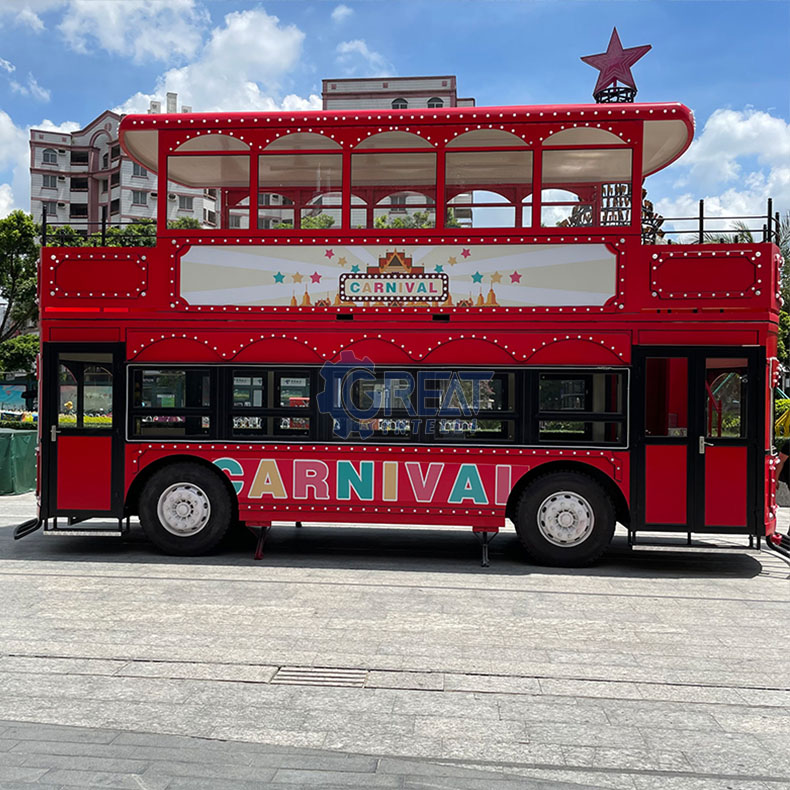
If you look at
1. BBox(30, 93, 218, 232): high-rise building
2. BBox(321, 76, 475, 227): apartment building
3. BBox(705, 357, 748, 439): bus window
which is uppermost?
BBox(321, 76, 475, 227): apartment building

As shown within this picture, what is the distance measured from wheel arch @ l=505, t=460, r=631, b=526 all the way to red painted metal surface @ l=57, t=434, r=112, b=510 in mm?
4687

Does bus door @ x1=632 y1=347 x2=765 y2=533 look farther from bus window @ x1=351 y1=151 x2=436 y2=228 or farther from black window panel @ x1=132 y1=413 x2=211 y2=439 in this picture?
black window panel @ x1=132 y1=413 x2=211 y2=439

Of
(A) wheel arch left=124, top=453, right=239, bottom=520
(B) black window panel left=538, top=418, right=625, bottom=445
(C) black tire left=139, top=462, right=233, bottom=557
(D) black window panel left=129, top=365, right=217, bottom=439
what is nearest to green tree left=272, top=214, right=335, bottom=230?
(D) black window panel left=129, top=365, right=217, bottom=439

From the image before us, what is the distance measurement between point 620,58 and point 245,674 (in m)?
21.8

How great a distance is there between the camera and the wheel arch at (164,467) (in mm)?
9633

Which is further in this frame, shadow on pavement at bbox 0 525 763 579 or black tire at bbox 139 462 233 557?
black tire at bbox 139 462 233 557

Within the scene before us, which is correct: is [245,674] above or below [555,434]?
below

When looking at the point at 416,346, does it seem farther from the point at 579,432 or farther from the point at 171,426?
the point at 171,426

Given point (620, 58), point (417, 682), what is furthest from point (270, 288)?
point (620, 58)

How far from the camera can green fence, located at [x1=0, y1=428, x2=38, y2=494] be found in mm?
16094

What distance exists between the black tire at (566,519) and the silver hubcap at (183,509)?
143 inches

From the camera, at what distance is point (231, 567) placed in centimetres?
912

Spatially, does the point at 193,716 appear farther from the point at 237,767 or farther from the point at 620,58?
the point at 620,58

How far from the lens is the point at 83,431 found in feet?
31.9
